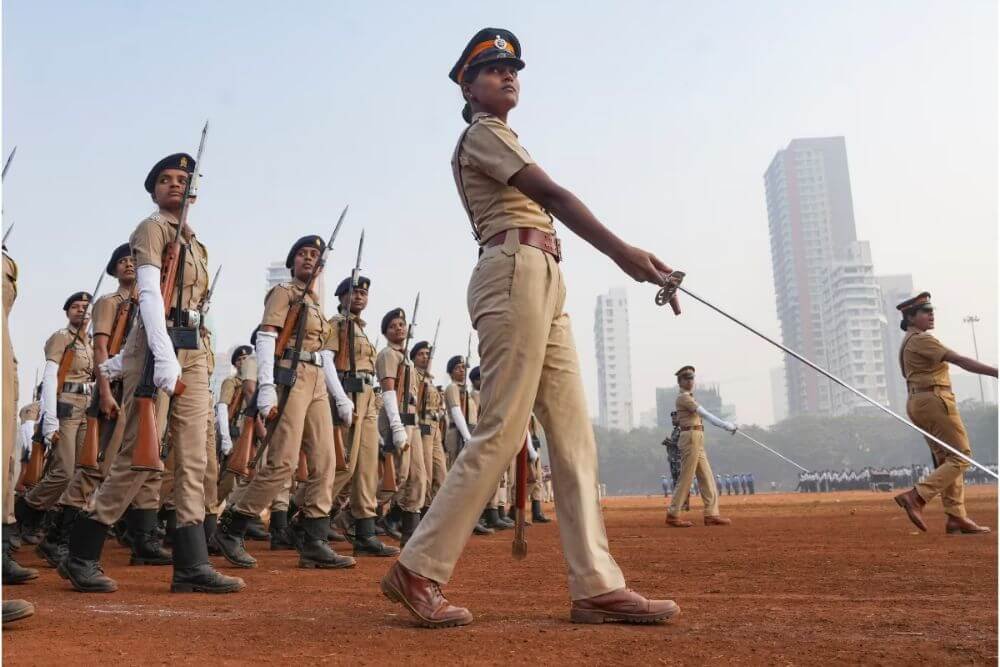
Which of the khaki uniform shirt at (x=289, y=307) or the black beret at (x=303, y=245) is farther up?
the black beret at (x=303, y=245)

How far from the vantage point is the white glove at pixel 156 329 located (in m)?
4.67

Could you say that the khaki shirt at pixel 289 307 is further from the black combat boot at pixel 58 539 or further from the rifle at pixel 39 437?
the rifle at pixel 39 437

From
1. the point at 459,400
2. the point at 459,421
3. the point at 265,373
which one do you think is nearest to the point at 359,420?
the point at 265,373

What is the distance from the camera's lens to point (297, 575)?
5.88 meters

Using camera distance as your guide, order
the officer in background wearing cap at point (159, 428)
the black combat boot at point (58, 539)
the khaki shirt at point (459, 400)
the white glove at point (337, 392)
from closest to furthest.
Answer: the officer in background wearing cap at point (159, 428)
the black combat boot at point (58, 539)
the white glove at point (337, 392)
the khaki shirt at point (459, 400)

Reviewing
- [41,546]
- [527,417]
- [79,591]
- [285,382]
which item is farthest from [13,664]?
[41,546]

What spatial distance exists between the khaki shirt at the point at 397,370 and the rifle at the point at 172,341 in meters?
3.69

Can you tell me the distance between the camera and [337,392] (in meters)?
7.55

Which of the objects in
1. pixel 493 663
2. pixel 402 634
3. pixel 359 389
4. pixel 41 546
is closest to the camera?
pixel 493 663

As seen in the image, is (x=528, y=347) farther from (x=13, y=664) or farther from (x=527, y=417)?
(x=13, y=664)

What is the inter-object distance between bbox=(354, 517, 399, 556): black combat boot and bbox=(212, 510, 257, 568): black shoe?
1.23m

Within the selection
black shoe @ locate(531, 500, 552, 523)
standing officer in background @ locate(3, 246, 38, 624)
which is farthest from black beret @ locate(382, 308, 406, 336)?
black shoe @ locate(531, 500, 552, 523)

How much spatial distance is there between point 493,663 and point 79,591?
10.7 feet

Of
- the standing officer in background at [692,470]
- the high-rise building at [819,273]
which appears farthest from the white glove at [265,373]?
the high-rise building at [819,273]
